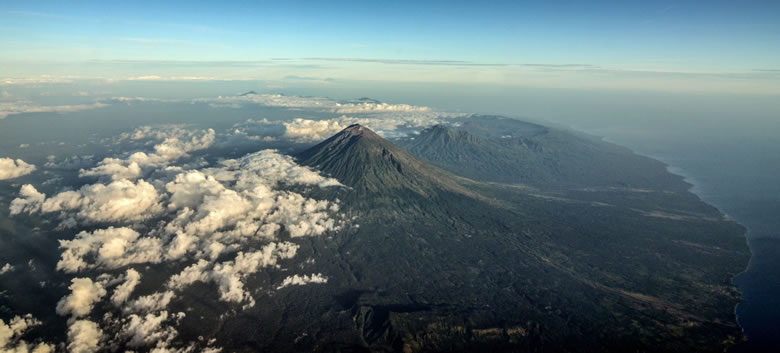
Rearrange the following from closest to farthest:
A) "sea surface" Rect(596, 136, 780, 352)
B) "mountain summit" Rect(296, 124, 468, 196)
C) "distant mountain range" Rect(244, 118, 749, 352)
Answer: "distant mountain range" Rect(244, 118, 749, 352), "sea surface" Rect(596, 136, 780, 352), "mountain summit" Rect(296, 124, 468, 196)

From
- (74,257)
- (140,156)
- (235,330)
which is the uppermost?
(140,156)

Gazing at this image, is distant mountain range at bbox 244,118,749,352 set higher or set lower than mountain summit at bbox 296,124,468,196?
lower

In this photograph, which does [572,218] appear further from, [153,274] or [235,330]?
[153,274]

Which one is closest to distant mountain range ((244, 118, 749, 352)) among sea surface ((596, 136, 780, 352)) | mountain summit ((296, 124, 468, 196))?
mountain summit ((296, 124, 468, 196))

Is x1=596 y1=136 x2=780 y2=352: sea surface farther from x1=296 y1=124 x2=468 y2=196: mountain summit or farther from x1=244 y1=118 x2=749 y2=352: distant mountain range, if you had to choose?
x1=296 y1=124 x2=468 y2=196: mountain summit

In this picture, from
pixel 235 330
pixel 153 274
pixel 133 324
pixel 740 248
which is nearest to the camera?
pixel 133 324

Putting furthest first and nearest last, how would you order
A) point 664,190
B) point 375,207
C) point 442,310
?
point 664,190 < point 375,207 < point 442,310

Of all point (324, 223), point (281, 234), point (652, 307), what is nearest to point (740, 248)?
point (652, 307)

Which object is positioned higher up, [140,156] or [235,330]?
[140,156]
